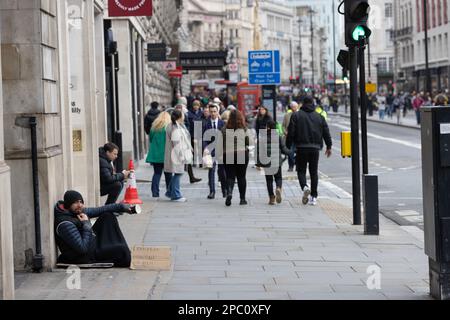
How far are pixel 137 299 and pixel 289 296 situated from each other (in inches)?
49.6

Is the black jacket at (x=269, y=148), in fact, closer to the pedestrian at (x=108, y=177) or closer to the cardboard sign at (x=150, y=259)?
the pedestrian at (x=108, y=177)

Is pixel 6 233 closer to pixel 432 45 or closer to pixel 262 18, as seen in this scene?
pixel 432 45

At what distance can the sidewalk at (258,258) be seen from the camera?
9.18 metres

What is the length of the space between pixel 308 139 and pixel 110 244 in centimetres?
731

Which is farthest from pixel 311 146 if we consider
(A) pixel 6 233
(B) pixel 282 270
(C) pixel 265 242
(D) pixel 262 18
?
(D) pixel 262 18

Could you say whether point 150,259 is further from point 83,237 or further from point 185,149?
point 185,149

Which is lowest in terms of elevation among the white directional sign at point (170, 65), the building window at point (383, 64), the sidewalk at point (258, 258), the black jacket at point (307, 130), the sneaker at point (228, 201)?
the sidewalk at point (258, 258)

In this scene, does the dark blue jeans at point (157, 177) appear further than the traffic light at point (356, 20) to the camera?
Yes

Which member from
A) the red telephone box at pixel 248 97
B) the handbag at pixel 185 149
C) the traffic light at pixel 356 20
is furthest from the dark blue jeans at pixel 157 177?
the red telephone box at pixel 248 97

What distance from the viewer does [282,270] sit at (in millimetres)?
10508

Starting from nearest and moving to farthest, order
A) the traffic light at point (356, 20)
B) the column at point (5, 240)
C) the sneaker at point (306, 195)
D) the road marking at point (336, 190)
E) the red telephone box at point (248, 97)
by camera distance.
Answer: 1. the column at point (5, 240)
2. the traffic light at point (356, 20)
3. the sneaker at point (306, 195)
4. the road marking at point (336, 190)
5. the red telephone box at point (248, 97)

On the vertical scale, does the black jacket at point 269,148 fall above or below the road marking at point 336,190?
above

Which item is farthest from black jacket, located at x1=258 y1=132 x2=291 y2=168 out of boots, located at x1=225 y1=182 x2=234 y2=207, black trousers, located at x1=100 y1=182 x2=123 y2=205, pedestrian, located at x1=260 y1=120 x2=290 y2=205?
black trousers, located at x1=100 y1=182 x2=123 y2=205

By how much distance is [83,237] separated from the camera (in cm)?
1056
